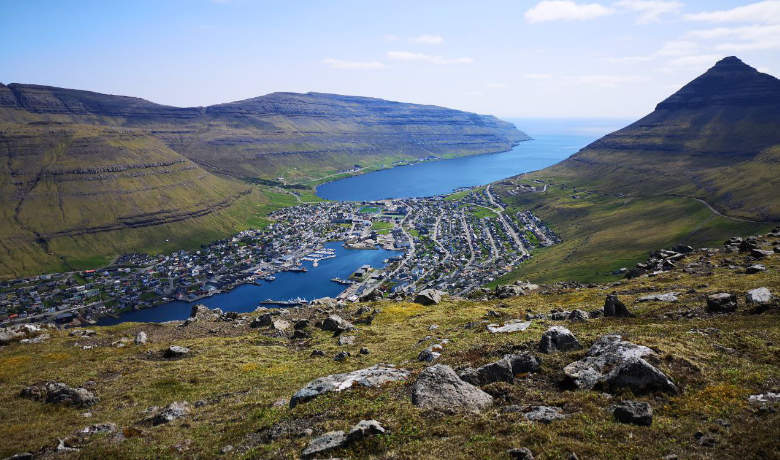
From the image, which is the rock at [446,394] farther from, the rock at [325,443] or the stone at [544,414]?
the rock at [325,443]

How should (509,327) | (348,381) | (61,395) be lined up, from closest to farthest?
1. (348,381)
2. (61,395)
3. (509,327)

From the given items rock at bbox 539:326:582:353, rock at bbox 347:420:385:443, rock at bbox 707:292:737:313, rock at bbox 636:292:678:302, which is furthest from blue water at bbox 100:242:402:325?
rock at bbox 347:420:385:443

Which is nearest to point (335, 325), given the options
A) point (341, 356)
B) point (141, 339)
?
point (341, 356)

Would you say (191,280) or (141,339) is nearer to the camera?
(141,339)

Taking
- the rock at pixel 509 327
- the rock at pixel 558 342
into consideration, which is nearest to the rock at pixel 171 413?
the rock at pixel 558 342

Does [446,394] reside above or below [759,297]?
below

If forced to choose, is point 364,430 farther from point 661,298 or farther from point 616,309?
point 661,298
